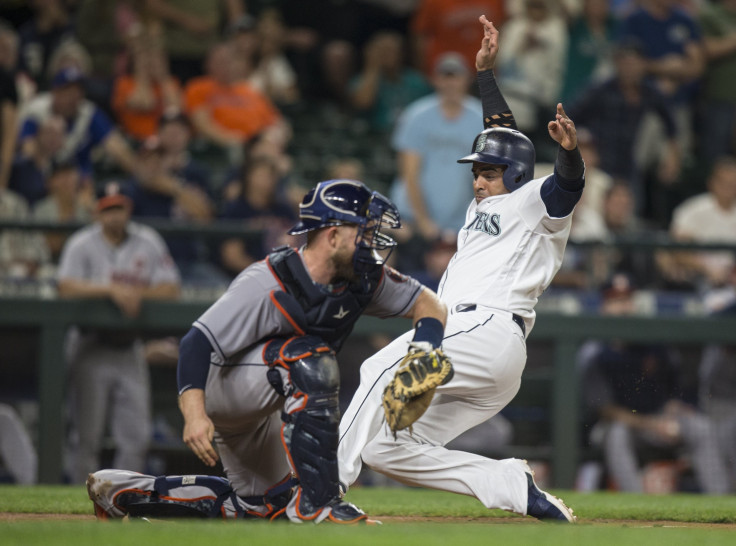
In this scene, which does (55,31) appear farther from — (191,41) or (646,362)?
(646,362)

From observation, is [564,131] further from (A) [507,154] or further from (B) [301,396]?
(B) [301,396]

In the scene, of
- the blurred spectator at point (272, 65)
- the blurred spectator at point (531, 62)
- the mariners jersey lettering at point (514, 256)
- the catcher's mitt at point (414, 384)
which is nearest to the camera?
the catcher's mitt at point (414, 384)

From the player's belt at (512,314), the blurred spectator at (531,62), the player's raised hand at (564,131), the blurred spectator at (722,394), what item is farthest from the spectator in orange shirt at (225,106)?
the player's raised hand at (564,131)

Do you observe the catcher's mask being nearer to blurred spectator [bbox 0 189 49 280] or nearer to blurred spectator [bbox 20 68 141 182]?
blurred spectator [bbox 0 189 49 280]

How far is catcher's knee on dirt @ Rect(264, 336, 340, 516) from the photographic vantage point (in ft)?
12.3

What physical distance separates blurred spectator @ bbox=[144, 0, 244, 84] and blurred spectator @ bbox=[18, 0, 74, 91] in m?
0.87

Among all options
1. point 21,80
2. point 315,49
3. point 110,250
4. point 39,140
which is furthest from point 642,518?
point 315,49

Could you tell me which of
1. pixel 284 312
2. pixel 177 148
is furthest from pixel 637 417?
pixel 284 312

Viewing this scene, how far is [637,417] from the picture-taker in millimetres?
7211

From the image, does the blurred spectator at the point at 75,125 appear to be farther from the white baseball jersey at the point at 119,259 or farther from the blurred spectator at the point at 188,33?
the blurred spectator at the point at 188,33

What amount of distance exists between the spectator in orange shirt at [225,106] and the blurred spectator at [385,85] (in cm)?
124

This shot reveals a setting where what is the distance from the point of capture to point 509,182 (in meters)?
4.68

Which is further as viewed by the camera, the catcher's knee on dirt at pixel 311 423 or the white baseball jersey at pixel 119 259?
the white baseball jersey at pixel 119 259

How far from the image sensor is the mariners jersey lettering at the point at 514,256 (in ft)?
14.7
